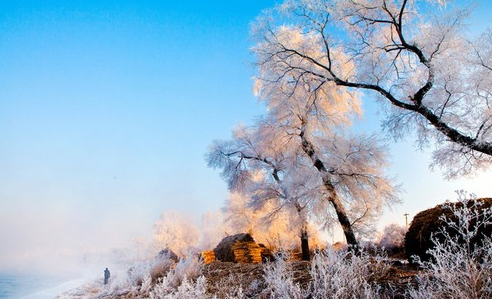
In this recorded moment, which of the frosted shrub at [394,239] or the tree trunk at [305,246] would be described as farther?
the frosted shrub at [394,239]

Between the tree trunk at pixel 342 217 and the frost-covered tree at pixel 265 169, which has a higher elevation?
the frost-covered tree at pixel 265 169

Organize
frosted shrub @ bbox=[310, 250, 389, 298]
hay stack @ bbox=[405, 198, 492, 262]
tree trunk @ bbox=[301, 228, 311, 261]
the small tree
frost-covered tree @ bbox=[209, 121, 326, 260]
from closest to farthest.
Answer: frosted shrub @ bbox=[310, 250, 389, 298] < hay stack @ bbox=[405, 198, 492, 262] < frost-covered tree @ bbox=[209, 121, 326, 260] < tree trunk @ bbox=[301, 228, 311, 261] < the small tree

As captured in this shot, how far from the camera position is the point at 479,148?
9570 millimetres

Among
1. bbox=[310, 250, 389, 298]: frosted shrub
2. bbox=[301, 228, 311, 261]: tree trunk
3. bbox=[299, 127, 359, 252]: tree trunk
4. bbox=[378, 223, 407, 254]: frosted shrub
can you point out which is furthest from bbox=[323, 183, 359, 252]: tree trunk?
bbox=[310, 250, 389, 298]: frosted shrub

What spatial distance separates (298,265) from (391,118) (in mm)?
6851

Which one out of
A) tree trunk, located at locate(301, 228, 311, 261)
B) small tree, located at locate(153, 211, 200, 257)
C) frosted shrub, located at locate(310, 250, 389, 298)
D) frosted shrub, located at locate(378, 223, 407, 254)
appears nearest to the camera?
frosted shrub, located at locate(310, 250, 389, 298)

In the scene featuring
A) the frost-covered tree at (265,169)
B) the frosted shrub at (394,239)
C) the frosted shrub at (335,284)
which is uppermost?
the frost-covered tree at (265,169)

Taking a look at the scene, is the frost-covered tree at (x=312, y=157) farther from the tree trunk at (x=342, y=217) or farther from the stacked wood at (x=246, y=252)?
the stacked wood at (x=246, y=252)

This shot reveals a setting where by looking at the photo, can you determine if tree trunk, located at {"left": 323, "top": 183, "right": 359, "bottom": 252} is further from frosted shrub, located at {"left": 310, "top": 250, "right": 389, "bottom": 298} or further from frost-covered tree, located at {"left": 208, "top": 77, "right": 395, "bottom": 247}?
frosted shrub, located at {"left": 310, "top": 250, "right": 389, "bottom": 298}

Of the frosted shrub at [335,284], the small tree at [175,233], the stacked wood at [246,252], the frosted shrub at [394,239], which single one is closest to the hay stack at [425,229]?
the frosted shrub at [335,284]

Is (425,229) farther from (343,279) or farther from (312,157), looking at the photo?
(312,157)

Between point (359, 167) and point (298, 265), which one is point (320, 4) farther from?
point (298, 265)

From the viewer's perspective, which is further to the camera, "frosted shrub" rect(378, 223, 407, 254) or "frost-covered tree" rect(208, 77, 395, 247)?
"frosted shrub" rect(378, 223, 407, 254)

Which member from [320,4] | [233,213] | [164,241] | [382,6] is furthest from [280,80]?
[164,241]
